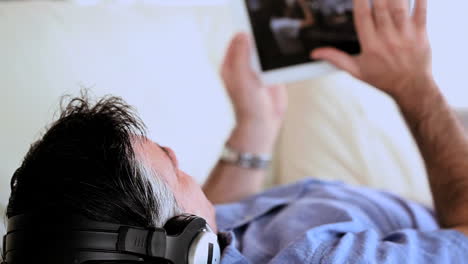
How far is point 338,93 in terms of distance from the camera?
1.30m

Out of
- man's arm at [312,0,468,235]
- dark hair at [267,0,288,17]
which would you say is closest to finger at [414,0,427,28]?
man's arm at [312,0,468,235]

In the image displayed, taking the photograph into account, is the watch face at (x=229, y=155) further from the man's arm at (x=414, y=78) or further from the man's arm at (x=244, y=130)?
the man's arm at (x=414, y=78)

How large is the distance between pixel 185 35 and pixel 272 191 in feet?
1.28

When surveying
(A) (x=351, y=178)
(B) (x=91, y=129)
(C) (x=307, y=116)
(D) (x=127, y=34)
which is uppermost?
(D) (x=127, y=34)

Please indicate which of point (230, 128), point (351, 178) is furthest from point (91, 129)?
point (351, 178)

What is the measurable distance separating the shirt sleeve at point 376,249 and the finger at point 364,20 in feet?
1.05

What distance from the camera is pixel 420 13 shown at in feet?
2.86

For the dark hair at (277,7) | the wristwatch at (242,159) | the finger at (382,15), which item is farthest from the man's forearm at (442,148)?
the wristwatch at (242,159)

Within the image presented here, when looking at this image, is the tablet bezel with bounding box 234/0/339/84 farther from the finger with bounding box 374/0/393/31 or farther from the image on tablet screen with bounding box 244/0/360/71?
the finger with bounding box 374/0/393/31

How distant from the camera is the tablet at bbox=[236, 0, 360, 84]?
3.09ft

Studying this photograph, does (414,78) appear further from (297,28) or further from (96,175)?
(96,175)

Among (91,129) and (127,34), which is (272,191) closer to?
(127,34)

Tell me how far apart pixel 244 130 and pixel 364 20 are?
362 mm

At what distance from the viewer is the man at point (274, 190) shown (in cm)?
57
